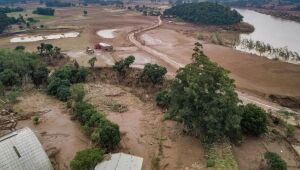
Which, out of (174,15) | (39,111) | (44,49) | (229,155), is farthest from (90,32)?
(229,155)

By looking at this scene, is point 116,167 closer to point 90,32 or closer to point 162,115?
point 162,115

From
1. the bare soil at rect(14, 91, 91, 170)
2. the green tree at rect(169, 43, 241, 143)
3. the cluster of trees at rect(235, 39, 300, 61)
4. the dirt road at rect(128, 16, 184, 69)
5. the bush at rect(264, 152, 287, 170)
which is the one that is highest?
the green tree at rect(169, 43, 241, 143)

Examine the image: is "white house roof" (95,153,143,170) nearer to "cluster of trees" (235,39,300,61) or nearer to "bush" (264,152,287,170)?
"bush" (264,152,287,170)

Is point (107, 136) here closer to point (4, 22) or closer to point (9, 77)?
point (9, 77)

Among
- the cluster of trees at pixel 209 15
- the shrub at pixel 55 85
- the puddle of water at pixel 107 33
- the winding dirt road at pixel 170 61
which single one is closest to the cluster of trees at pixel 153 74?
the winding dirt road at pixel 170 61

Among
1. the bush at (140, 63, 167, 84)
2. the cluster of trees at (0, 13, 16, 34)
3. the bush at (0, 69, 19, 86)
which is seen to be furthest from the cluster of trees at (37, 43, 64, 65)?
the cluster of trees at (0, 13, 16, 34)

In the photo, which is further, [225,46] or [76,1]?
[76,1]

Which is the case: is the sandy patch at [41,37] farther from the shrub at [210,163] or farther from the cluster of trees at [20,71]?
the shrub at [210,163]
